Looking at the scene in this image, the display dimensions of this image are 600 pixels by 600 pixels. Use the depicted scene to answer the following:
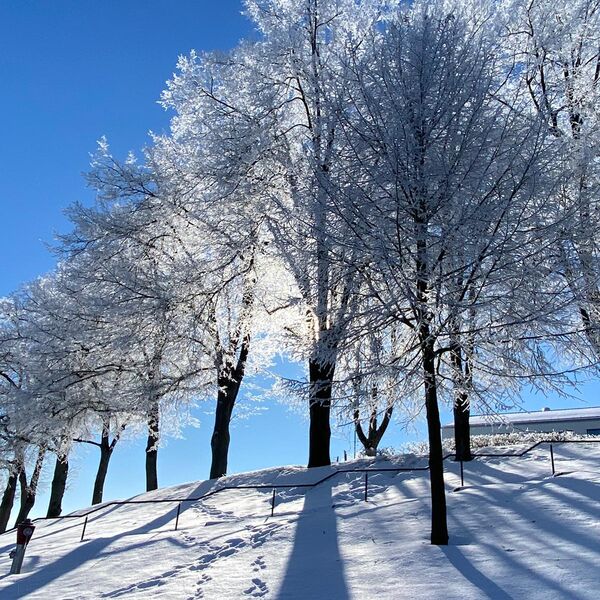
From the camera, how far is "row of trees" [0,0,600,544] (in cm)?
830

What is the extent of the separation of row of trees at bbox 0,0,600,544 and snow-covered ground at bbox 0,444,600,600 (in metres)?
1.12

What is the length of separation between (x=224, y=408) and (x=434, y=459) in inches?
435

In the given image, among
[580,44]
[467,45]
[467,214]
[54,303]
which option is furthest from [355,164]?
[54,303]

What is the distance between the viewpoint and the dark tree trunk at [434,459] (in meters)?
7.71

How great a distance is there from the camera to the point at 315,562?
7648mm

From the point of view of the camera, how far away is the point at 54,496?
2188 cm

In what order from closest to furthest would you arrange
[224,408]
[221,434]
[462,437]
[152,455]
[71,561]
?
[71,561], [462,437], [221,434], [224,408], [152,455]

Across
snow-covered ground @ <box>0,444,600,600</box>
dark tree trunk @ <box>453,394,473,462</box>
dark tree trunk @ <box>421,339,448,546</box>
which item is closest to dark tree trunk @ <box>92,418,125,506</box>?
snow-covered ground @ <box>0,444,600,600</box>

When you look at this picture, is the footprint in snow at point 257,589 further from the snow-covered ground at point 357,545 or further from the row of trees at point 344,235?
the row of trees at point 344,235

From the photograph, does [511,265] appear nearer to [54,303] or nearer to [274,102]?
[274,102]

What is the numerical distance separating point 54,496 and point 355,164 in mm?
19183

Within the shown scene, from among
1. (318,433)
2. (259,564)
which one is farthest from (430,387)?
(318,433)

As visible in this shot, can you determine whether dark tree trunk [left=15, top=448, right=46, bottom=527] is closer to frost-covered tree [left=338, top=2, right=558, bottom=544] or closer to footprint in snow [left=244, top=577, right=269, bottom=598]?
footprint in snow [left=244, top=577, right=269, bottom=598]

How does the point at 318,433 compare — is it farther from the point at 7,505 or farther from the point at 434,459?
the point at 7,505
